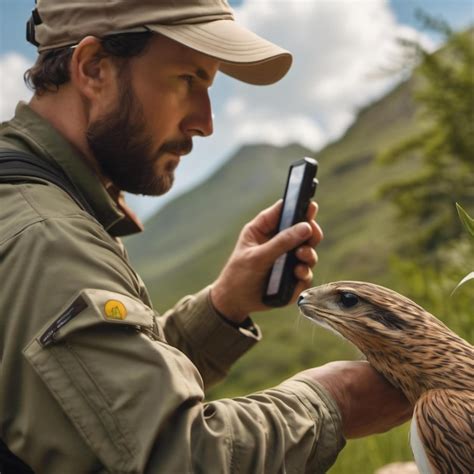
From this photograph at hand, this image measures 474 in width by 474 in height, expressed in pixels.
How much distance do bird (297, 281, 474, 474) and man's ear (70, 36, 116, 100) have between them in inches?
48.9

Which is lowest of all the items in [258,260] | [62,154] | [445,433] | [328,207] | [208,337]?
[328,207]

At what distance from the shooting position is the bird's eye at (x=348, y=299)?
7.16 ft

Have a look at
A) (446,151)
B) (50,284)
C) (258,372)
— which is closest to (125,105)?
(50,284)

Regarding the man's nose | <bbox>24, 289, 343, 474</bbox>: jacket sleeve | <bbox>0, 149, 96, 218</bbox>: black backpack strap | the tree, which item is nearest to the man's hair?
the man's nose

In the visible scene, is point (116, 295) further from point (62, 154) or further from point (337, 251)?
point (337, 251)

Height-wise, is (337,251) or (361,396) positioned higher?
(361,396)

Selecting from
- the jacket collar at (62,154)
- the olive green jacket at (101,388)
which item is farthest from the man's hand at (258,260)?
the olive green jacket at (101,388)

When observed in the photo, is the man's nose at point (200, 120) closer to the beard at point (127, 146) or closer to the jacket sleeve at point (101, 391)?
the beard at point (127, 146)

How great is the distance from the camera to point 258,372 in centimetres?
1169

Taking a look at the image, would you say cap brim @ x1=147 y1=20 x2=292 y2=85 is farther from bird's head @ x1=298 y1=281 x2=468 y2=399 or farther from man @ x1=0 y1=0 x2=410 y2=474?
bird's head @ x1=298 y1=281 x2=468 y2=399

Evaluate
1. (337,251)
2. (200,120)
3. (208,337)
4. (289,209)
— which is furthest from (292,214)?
(337,251)

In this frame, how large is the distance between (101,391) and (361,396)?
79 cm

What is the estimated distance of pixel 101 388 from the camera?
6.16 ft

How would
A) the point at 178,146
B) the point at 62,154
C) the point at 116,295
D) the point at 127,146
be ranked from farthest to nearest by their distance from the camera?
the point at 178,146 → the point at 127,146 → the point at 62,154 → the point at 116,295
